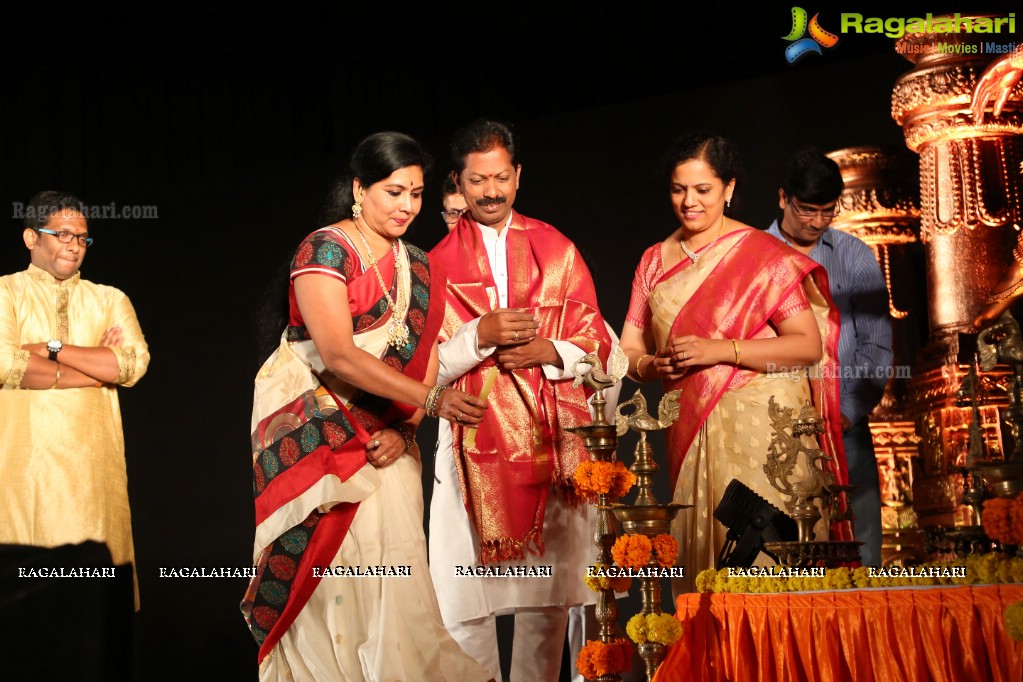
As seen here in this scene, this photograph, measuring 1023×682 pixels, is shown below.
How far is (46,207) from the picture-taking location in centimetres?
510

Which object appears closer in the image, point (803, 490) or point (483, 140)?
point (803, 490)

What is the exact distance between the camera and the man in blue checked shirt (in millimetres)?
4746

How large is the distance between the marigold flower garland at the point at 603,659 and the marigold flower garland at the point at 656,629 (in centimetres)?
31

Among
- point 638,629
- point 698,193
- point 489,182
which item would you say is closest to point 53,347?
point 489,182

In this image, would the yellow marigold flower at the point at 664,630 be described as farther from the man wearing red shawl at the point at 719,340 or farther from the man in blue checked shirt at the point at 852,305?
the man in blue checked shirt at the point at 852,305

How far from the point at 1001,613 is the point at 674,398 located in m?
1.14

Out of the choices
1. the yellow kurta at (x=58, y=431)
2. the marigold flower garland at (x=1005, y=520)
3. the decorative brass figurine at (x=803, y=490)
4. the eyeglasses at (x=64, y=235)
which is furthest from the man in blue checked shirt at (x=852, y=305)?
the eyeglasses at (x=64, y=235)

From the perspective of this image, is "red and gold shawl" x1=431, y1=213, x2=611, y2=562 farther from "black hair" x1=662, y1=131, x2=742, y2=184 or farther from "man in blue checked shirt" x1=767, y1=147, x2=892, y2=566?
"man in blue checked shirt" x1=767, y1=147, x2=892, y2=566

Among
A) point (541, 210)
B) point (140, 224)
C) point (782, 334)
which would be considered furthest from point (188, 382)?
point (782, 334)

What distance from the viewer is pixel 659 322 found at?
13.9ft

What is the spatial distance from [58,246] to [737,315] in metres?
2.72

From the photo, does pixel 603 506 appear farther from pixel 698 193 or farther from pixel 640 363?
pixel 698 193

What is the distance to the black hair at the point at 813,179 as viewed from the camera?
186 inches

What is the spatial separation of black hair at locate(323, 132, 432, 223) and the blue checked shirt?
1.62 m
